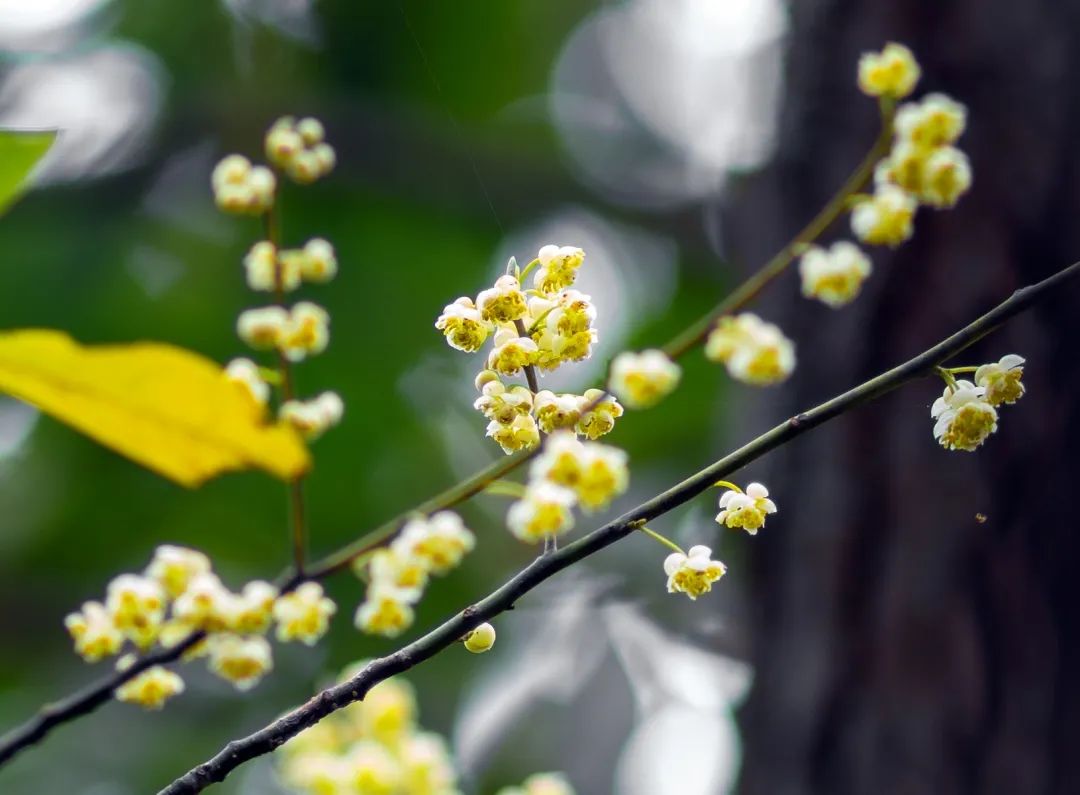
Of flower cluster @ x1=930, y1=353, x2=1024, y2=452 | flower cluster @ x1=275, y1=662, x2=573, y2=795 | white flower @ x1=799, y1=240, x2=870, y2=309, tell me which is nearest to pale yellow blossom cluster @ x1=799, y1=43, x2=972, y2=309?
white flower @ x1=799, y1=240, x2=870, y2=309

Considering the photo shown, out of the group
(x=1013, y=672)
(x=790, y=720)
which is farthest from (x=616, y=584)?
(x=1013, y=672)

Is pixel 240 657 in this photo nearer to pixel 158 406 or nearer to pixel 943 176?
pixel 158 406

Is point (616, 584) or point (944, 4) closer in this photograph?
point (944, 4)

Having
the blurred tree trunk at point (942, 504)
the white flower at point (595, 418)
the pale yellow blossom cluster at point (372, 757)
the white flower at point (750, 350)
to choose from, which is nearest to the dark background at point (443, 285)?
the blurred tree trunk at point (942, 504)

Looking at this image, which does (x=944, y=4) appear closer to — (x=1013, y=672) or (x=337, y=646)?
(x=1013, y=672)

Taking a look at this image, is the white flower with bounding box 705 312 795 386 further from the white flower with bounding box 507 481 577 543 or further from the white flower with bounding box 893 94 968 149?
the white flower with bounding box 507 481 577 543

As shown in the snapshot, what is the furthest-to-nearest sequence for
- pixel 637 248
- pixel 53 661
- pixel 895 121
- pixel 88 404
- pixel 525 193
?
pixel 637 248 < pixel 53 661 < pixel 525 193 < pixel 895 121 < pixel 88 404
